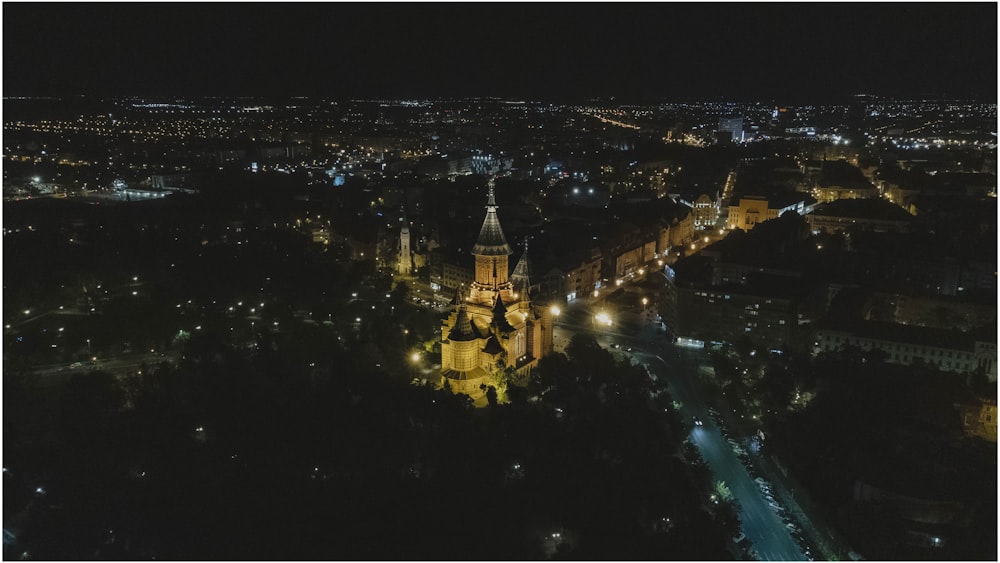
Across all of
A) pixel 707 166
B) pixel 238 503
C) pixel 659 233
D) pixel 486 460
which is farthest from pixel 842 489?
pixel 707 166

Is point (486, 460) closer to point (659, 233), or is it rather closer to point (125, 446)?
point (125, 446)

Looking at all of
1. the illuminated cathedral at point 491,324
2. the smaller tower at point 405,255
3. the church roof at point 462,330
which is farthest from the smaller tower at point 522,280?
the smaller tower at point 405,255

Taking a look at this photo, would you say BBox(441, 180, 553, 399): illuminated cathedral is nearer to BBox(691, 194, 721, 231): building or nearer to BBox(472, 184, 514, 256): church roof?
BBox(472, 184, 514, 256): church roof

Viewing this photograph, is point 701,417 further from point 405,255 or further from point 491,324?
point 405,255

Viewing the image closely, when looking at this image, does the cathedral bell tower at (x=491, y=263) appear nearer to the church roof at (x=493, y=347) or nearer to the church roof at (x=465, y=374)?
the church roof at (x=493, y=347)

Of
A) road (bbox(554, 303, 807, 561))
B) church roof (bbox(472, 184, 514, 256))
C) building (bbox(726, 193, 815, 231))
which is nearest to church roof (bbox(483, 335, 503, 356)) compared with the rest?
church roof (bbox(472, 184, 514, 256))

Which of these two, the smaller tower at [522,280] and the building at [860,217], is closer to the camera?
the smaller tower at [522,280]
